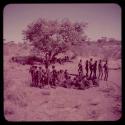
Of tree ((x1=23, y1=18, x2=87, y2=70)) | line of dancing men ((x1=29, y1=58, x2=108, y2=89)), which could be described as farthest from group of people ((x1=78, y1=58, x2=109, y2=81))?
tree ((x1=23, y1=18, x2=87, y2=70))

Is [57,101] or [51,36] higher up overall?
[51,36]

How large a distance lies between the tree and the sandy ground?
122mm

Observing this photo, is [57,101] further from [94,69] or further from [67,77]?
[94,69]

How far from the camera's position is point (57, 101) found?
2170 millimetres

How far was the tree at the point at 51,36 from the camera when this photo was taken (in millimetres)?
2160

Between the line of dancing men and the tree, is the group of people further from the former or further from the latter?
the tree

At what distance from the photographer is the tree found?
2160 millimetres

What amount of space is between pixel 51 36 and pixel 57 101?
43cm

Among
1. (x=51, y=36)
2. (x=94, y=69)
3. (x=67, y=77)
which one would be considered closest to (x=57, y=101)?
(x=67, y=77)

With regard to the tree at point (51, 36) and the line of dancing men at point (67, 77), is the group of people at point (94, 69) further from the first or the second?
the tree at point (51, 36)

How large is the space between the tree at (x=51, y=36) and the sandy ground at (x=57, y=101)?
4.8 inches

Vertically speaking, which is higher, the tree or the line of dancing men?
the tree

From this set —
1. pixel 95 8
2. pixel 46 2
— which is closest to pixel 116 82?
pixel 95 8

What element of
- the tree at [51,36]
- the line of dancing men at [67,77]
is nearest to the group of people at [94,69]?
the line of dancing men at [67,77]
